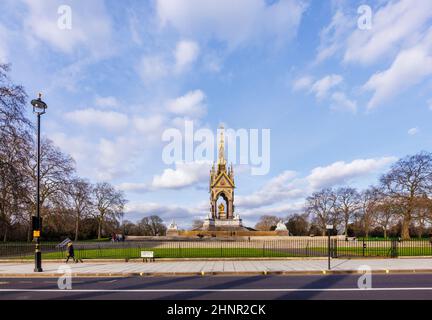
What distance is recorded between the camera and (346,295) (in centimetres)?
1045

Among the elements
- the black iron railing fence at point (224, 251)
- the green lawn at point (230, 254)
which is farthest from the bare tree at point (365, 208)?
the green lawn at point (230, 254)

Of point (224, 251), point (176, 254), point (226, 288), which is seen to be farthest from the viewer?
point (224, 251)

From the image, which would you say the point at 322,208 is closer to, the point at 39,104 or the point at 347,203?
the point at 347,203

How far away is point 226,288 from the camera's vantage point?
39.5 feet

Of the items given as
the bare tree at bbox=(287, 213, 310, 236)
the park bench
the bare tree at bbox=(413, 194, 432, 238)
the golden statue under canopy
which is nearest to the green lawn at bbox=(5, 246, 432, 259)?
the park bench

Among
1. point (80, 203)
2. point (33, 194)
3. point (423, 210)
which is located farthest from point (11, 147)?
point (423, 210)

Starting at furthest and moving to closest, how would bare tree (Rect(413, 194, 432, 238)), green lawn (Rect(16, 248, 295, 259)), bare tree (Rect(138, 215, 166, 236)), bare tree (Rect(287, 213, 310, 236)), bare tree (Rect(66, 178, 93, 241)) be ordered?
bare tree (Rect(138, 215, 166, 236)) → bare tree (Rect(287, 213, 310, 236)) → bare tree (Rect(66, 178, 93, 241)) → bare tree (Rect(413, 194, 432, 238)) → green lawn (Rect(16, 248, 295, 259))

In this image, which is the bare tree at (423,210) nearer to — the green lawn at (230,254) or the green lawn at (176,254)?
the green lawn at (230,254)

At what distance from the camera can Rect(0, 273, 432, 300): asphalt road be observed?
34.8 feet

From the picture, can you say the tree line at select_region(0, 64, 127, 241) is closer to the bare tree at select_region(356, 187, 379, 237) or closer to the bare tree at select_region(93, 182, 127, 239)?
the bare tree at select_region(93, 182, 127, 239)

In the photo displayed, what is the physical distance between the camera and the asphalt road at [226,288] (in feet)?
34.8

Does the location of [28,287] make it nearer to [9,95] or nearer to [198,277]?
[198,277]

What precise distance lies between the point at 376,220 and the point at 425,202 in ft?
50.1
